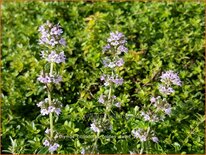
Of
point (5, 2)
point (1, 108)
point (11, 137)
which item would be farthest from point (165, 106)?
point (5, 2)

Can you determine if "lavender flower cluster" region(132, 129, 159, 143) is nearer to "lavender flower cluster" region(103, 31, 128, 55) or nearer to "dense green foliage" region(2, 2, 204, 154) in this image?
"dense green foliage" region(2, 2, 204, 154)

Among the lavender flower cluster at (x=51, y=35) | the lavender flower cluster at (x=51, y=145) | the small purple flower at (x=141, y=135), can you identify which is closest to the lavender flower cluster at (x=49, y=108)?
the lavender flower cluster at (x=51, y=145)

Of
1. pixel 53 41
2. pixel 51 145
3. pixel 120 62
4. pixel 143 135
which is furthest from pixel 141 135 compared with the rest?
pixel 53 41

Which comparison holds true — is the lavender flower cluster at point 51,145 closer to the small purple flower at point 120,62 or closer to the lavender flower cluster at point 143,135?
the lavender flower cluster at point 143,135

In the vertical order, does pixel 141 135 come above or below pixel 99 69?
below

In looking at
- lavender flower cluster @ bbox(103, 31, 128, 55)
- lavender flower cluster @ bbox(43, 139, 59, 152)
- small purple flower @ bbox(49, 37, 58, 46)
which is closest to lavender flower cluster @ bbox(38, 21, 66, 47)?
small purple flower @ bbox(49, 37, 58, 46)

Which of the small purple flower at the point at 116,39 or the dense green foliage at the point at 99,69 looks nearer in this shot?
the small purple flower at the point at 116,39

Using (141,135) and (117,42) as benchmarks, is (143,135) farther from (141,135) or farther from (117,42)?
(117,42)

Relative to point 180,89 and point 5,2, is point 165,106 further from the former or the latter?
point 5,2
